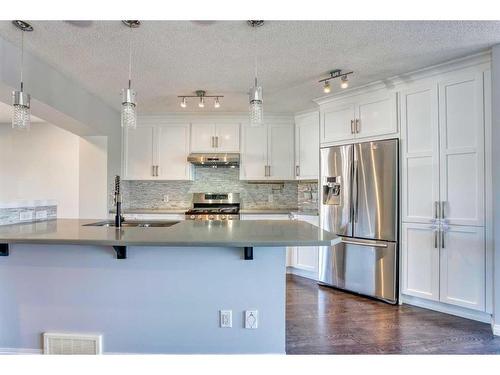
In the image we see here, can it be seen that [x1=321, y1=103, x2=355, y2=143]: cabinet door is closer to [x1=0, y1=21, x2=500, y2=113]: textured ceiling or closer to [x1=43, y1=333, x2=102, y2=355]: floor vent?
[x1=0, y1=21, x2=500, y2=113]: textured ceiling

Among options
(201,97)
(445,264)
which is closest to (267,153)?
(201,97)

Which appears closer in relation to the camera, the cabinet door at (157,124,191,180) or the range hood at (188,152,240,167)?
the range hood at (188,152,240,167)

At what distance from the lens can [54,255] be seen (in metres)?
2.00

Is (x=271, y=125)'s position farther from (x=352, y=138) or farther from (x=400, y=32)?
(x=400, y=32)

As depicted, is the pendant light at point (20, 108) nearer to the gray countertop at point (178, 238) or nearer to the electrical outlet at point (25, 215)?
the gray countertop at point (178, 238)

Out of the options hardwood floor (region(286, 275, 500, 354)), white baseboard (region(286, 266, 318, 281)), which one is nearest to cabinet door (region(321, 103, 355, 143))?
white baseboard (region(286, 266, 318, 281))

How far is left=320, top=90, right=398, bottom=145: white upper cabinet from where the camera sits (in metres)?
3.16

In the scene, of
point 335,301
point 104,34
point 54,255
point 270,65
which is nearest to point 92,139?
point 104,34

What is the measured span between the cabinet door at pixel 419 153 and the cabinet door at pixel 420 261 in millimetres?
121

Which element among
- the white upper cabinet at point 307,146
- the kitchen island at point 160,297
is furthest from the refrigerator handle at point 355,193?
the kitchen island at point 160,297

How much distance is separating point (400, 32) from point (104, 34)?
2201mm

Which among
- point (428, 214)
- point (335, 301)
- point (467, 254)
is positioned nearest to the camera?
point (467, 254)

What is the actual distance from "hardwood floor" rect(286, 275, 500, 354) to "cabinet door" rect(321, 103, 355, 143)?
1862 mm

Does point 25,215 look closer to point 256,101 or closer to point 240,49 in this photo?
point 256,101
